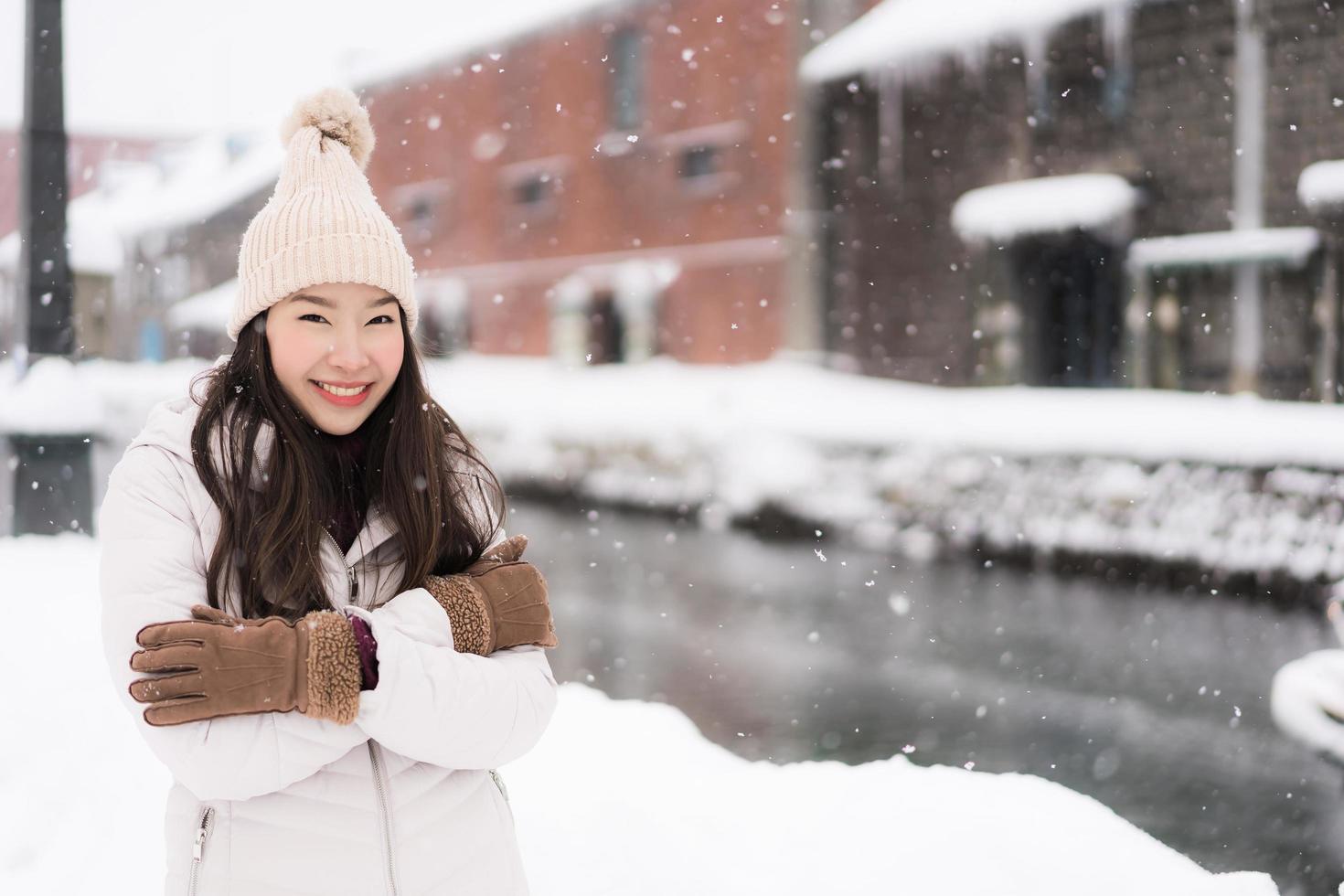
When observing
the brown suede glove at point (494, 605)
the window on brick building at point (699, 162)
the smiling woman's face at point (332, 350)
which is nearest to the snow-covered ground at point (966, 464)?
the smiling woman's face at point (332, 350)

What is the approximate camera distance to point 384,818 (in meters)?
1.63

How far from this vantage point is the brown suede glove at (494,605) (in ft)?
5.43

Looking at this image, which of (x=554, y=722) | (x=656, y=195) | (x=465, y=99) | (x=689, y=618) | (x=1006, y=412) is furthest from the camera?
(x=465, y=99)

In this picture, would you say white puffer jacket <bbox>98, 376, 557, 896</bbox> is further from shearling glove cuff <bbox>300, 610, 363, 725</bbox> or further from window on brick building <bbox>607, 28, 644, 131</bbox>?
window on brick building <bbox>607, 28, 644, 131</bbox>

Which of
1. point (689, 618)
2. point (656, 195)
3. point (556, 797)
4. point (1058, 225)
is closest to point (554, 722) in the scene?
point (556, 797)

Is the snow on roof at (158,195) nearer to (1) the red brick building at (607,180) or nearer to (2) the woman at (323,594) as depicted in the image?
(2) the woman at (323,594)

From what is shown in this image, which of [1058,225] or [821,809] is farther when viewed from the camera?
[1058,225]

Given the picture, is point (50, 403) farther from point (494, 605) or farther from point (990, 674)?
point (990, 674)

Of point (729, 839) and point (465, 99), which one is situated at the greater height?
point (465, 99)

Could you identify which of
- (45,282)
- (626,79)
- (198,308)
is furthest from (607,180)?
(45,282)

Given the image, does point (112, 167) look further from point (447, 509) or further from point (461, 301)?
point (461, 301)

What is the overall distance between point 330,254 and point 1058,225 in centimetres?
1699

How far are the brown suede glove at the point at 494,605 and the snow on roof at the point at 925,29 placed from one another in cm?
1732

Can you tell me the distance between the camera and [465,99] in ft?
84.6
